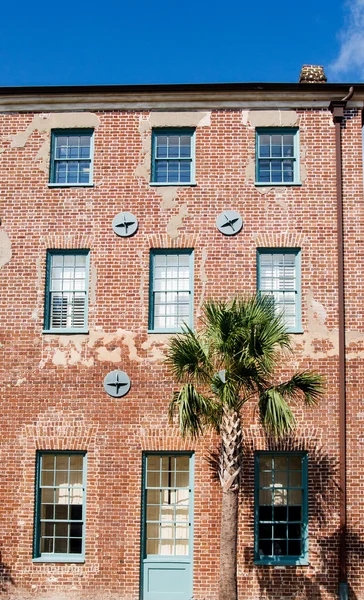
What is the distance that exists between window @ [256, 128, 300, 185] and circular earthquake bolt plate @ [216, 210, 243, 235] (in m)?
0.97

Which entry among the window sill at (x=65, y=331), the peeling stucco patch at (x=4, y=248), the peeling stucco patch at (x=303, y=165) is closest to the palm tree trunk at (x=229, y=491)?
the window sill at (x=65, y=331)

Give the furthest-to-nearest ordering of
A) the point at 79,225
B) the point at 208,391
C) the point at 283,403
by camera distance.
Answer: the point at 79,225 → the point at 208,391 → the point at 283,403

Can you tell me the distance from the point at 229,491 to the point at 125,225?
243 inches

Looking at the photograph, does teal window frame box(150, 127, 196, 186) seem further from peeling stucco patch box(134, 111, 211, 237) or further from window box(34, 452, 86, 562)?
window box(34, 452, 86, 562)

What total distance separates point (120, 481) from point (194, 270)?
4578 millimetres

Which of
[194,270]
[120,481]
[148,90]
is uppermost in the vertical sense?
[148,90]

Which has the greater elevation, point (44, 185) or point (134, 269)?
point (44, 185)

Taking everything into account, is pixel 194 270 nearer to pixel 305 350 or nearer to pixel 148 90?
pixel 305 350

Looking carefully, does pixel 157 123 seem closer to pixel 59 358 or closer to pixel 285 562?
pixel 59 358

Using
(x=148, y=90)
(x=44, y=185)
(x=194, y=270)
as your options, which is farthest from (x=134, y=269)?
(x=148, y=90)

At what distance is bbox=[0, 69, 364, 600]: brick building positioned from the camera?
613 inches

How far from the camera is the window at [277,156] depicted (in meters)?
17.0

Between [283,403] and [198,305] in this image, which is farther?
[198,305]

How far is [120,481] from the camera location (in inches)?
623
